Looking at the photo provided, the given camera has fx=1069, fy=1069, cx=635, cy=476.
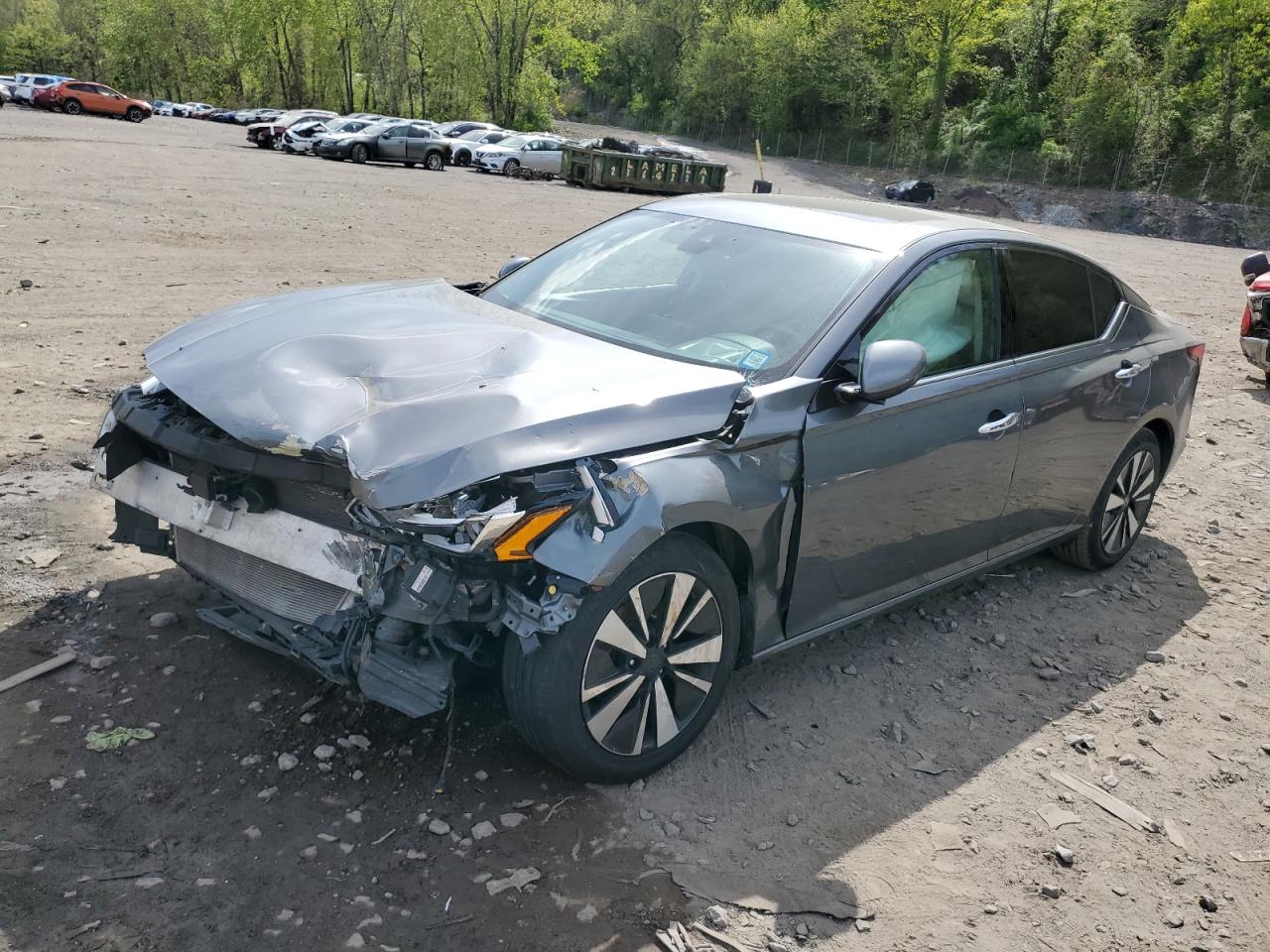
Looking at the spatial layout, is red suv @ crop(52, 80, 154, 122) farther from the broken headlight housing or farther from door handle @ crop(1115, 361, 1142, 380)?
the broken headlight housing

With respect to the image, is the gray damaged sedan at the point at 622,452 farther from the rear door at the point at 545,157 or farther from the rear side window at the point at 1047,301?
the rear door at the point at 545,157

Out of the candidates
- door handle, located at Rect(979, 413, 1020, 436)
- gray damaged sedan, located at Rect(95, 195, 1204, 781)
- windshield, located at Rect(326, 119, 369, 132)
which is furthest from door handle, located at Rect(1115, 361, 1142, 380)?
windshield, located at Rect(326, 119, 369, 132)

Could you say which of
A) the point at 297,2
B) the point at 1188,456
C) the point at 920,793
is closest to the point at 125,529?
the point at 920,793

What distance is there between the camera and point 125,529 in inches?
155

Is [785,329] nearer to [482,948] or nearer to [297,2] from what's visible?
[482,948]

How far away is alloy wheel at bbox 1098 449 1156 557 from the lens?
18.3ft

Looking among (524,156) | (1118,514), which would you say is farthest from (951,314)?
(524,156)

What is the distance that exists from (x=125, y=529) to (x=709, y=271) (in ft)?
8.03

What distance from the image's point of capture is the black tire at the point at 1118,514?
217 inches

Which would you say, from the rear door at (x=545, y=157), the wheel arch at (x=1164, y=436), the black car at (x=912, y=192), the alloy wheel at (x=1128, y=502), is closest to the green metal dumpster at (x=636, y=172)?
the rear door at (x=545, y=157)

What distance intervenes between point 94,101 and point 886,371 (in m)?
56.2

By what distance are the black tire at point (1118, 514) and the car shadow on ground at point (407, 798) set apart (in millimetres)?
1105

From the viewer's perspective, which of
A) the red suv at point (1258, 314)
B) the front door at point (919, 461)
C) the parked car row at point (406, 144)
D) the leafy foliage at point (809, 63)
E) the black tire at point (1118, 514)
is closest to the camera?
the front door at point (919, 461)

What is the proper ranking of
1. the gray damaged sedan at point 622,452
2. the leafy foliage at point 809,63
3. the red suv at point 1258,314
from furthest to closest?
the leafy foliage at point 809,63
the red suv at point 1258,314
the gray damaged sedan at point 622,452
